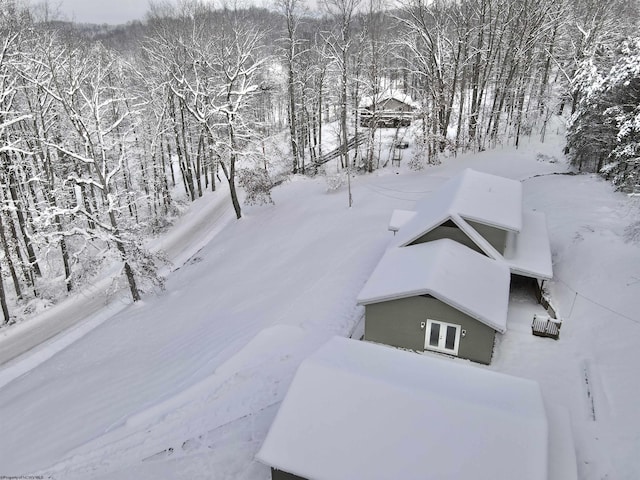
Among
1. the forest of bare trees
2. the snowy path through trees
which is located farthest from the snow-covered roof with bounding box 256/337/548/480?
the snowy path through trees

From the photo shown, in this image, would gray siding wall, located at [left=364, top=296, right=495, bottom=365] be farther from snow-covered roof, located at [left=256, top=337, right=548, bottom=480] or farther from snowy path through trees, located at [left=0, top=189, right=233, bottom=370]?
snowy path through trees, located at [left=0, top=189, right=233, bottom=370]

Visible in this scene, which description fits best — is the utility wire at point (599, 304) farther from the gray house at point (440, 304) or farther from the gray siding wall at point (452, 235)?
the gray siding wall at point (452, 235)

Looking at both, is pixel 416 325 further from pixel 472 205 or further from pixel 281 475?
pixel 281 475

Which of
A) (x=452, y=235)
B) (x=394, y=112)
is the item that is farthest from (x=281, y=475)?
(x=394, y=112)

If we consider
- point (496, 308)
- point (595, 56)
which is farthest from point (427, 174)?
point (496, 308)

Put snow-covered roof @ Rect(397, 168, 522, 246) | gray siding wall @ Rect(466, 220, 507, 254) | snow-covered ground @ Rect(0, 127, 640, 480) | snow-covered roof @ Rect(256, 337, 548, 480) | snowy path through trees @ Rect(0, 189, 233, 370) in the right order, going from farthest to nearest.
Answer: snowy path through trees @ Rect(0, 189, 233, 370) < gray siding wall @ Rect(466, 220, 507, 254) < snow-covered roof @ Rect(397, 168, 522, 246) < snow-covered ground @ Rect(0, 127, 640, 480) < snow-covered roof @ Rect(256, 337, 548, 480)
